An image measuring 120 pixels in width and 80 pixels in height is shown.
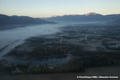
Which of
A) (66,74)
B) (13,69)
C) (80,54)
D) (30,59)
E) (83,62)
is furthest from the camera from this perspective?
(80,54)

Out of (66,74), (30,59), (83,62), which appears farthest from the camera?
(30,59)

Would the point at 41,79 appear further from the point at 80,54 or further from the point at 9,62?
the point at 80,54

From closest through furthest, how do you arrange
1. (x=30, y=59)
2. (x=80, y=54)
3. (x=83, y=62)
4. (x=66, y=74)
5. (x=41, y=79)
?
(x=41, y=79) → (x=66, y=74) → (x=83, y=62) → (x=30, y=59) → (x=80, y=54)

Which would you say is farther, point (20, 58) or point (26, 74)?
point (20, 58)

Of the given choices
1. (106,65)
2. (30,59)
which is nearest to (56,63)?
(30,59)

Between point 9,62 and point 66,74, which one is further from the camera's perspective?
point 9,62

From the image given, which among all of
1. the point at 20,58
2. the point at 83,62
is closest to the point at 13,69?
the point at 20,58

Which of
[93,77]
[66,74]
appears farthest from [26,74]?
[93,77]

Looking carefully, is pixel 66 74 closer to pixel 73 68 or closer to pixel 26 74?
pixel 73 68
